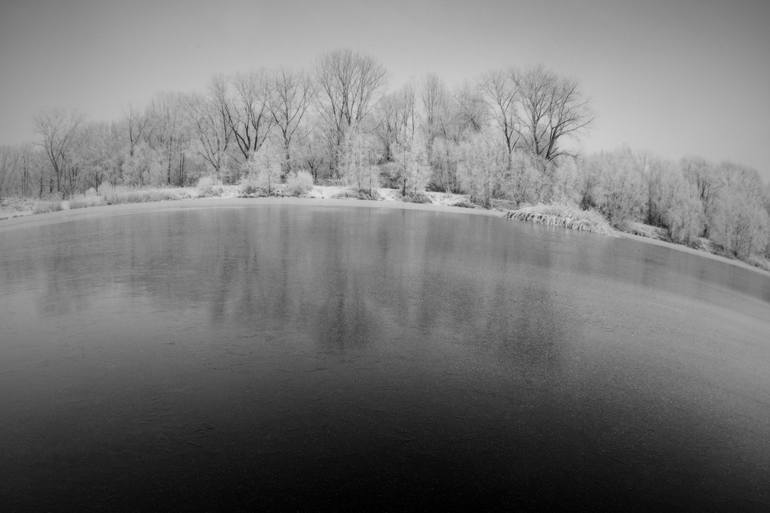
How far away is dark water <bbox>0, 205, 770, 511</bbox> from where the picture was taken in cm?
289

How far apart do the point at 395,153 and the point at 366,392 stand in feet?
114

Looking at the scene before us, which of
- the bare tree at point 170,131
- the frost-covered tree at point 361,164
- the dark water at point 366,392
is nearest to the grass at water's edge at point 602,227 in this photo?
the dark water at point 366,392

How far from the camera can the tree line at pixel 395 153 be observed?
24750 millimetres

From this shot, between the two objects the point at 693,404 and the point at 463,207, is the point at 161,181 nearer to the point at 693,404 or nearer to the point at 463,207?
the point at 463,207

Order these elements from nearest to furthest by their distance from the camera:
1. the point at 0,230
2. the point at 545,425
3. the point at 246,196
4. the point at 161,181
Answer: the point at 545,425
the point at 0,230
the point at 246,196
the point at 161,181

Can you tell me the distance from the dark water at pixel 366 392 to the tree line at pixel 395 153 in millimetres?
17629

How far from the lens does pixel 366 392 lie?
4031 mm

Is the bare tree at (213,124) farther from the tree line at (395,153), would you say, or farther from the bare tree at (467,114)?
the bare tree at (467,114)

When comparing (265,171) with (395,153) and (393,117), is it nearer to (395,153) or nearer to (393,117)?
(395,153)

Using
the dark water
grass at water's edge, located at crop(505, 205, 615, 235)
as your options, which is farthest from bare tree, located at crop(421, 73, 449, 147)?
the dark water

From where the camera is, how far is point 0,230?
14.4m

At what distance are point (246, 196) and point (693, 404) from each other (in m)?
31.4

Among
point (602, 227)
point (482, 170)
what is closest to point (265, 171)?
point (482, 170)

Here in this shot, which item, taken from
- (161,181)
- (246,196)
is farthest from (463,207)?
(161,181)
